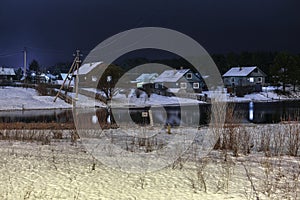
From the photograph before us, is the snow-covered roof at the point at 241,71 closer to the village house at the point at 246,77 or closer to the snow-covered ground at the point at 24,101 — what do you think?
the village house at the point at 246,77

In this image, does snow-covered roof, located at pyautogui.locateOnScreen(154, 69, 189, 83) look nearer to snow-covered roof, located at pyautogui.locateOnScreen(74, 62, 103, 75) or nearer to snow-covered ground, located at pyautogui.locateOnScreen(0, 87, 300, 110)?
snow-covered ground, located at pyautogui.locateOnScreen(0, 87, 300, 110)

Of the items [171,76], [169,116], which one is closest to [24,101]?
[169,116]

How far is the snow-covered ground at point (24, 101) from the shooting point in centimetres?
3758

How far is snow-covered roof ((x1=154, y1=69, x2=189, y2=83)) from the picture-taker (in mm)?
66688

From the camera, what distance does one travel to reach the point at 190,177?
7160 mm

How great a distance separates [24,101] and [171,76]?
34.5 m

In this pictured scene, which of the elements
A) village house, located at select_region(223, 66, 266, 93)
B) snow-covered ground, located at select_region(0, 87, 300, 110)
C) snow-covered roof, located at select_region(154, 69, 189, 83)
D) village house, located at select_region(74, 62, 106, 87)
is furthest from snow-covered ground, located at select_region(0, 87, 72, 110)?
village house, located at select_region(223, 66, 266, 93)

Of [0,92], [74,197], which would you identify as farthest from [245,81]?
[74,197]

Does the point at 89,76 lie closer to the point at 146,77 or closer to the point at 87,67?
the point at 87,67

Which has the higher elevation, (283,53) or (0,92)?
(283,53)

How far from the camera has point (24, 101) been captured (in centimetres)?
4025

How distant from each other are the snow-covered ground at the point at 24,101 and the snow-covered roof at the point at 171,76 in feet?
94.9

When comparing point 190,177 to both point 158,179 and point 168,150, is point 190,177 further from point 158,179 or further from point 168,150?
point 168,150

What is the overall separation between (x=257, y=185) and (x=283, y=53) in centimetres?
6585
